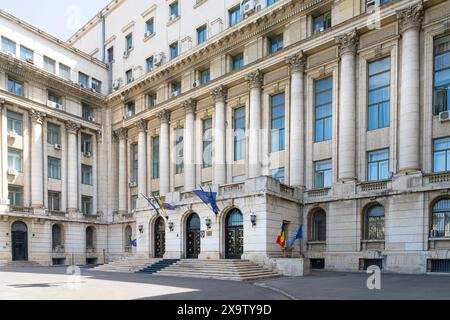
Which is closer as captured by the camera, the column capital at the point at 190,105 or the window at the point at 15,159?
the window at the point at 15,159

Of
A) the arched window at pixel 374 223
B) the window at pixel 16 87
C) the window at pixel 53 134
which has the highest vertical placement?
the window at pixel 16 87

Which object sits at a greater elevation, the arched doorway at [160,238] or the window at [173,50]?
the window at [173,50]

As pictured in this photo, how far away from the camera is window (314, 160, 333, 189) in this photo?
31.2 meters

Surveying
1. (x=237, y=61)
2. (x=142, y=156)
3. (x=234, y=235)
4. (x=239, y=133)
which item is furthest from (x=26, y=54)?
(x=234, y=235)

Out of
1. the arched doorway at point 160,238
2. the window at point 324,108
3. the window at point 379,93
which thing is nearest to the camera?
the window at point 379,93

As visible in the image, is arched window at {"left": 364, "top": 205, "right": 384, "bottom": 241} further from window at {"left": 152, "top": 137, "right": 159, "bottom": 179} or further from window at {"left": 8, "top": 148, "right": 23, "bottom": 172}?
window at {"left": 8, "top": 148, "right": 23, "bottom": 172}

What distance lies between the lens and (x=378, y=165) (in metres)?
28.9

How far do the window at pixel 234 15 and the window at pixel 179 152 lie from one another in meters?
12.3

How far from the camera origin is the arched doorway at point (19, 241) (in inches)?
1543

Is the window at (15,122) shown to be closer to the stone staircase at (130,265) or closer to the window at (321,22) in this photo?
the stone staircase at (130,265)

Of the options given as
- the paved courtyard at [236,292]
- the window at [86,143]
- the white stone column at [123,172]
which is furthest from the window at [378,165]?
the window at [86,143]

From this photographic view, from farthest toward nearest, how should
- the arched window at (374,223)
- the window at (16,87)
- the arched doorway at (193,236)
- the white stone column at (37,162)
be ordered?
the white stone column at (37,162), the window at (16,87), the arched doorway at (193,236), the arched window at (374,223)

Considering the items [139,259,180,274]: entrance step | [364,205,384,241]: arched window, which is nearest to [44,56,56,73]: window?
[139,259,180,274]: entrance step

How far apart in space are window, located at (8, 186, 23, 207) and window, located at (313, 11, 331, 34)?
33017mm
